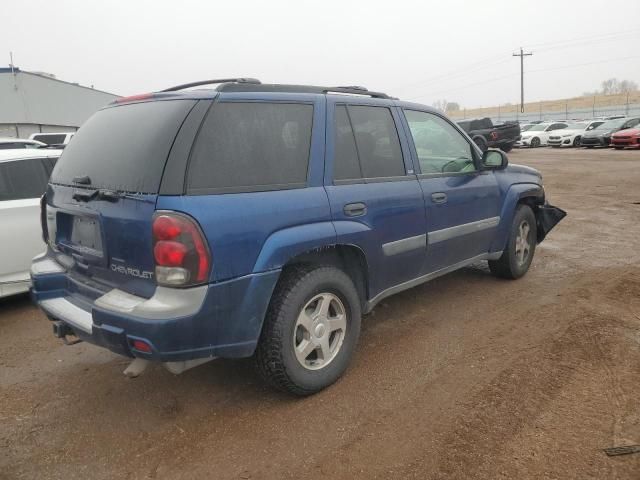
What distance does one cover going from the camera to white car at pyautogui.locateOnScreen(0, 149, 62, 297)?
4.63m

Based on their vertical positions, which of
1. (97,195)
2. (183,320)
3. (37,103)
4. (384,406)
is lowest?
(384,406)

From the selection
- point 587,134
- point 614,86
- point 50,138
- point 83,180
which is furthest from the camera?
point 614,86

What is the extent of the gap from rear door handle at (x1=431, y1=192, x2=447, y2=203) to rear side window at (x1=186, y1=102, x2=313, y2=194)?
1.26m

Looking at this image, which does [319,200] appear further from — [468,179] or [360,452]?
[468,179]

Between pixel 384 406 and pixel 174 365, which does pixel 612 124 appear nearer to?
pixel 384 406

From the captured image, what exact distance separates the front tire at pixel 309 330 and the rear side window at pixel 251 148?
1.94ft

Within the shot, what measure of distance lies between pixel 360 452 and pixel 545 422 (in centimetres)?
105

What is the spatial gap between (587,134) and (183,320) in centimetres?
2991

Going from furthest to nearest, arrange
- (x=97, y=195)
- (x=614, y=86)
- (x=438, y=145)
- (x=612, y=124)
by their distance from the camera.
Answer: (x=614, y=86)
(x=612, y=124)
(x=438, y=145)
(x=97, y=195)

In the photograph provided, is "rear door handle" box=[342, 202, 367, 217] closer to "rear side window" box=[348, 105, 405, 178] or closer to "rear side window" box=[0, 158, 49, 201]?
"rear side window" box=[348, 105, 405, 178]

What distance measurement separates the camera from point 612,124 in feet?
90.9

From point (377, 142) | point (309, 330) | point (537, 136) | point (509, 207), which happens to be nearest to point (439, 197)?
point (377, 142)

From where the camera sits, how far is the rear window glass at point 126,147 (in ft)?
8.53

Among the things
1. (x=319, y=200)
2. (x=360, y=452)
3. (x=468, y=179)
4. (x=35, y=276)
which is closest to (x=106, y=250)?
(x=35, y=276)
